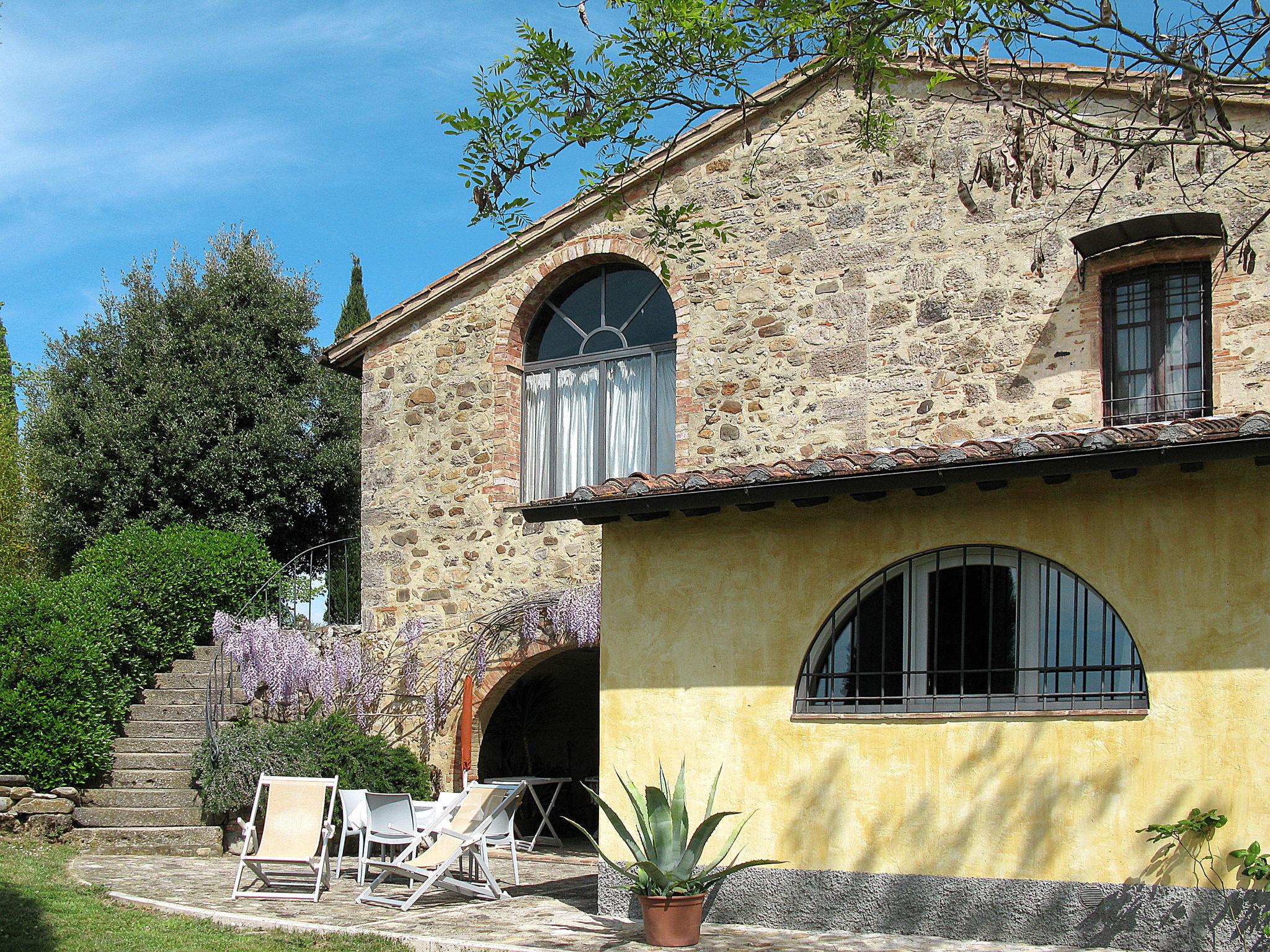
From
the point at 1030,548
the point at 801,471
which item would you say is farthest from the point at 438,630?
the point at 1030,548

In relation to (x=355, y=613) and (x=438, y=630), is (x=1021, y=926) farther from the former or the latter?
(x=355, y=613)

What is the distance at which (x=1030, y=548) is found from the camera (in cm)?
693

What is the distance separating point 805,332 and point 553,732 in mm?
6232

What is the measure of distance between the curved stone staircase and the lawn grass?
233 centimetres

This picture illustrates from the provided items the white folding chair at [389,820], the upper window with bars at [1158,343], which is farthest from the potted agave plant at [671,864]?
the upper window with bars at [1158,343]

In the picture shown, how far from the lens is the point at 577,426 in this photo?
12.0m

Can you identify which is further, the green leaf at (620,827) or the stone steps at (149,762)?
the stone steps at (149,762)

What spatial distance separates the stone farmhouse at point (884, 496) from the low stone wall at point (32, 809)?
119 inches

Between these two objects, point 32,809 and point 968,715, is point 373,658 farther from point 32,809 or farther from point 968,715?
point 968,715

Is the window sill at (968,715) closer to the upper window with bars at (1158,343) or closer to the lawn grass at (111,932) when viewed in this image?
the lawn grass at (111,932)

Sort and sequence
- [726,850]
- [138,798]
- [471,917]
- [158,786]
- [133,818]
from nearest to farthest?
[726,850] < [471,917] < [133,818] < [138,798] < [158,786]

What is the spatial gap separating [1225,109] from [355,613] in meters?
11.2

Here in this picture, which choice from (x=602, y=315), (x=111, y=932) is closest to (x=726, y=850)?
(x=111, y=932)

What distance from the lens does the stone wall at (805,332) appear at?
31.5 ft
